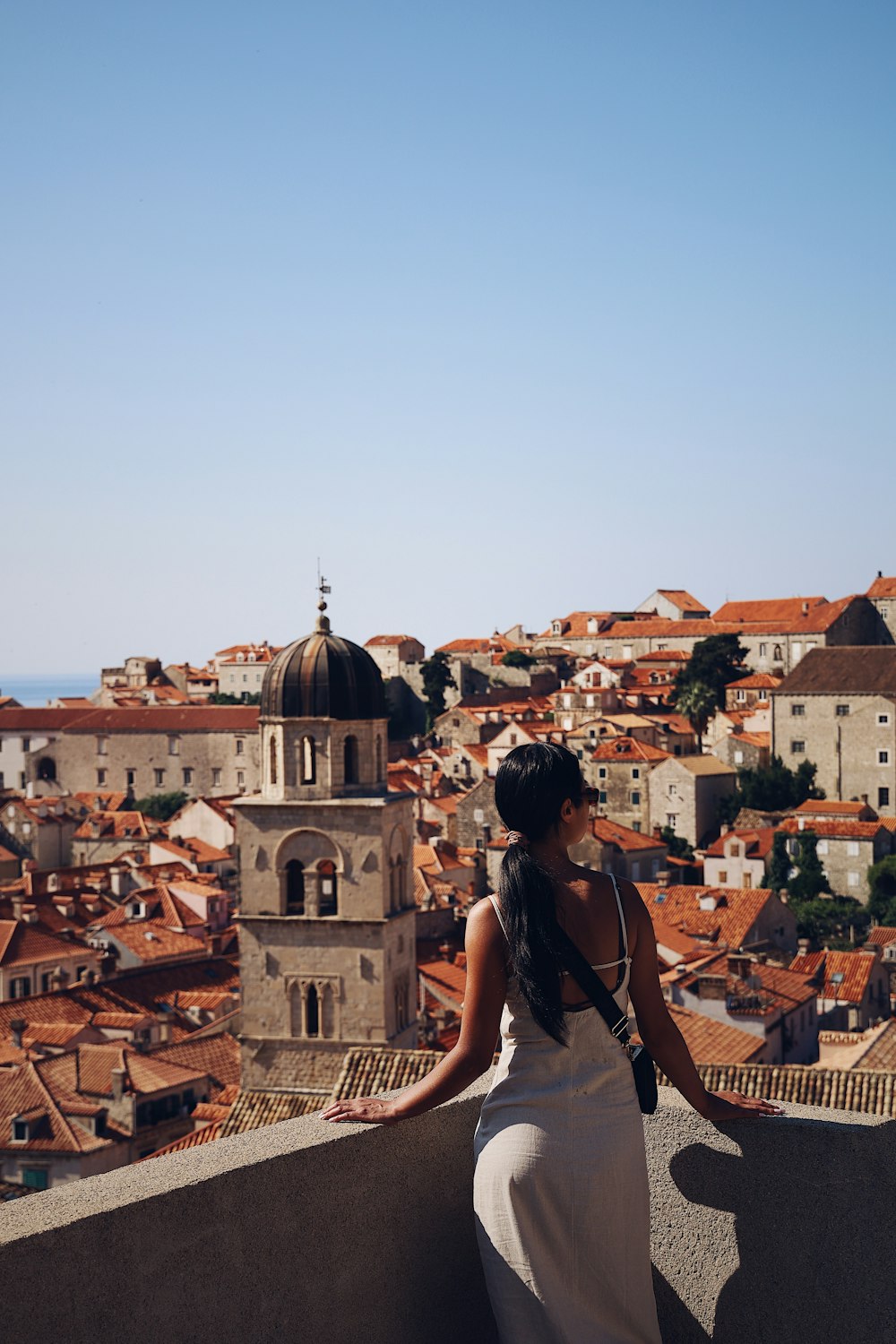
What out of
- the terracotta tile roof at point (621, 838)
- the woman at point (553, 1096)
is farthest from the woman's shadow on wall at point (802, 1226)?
the terracotta tile roof at point (621, 838)

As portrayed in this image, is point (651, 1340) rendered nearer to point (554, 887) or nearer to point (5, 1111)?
point (554, 887)

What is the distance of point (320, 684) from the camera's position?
19.0 metres

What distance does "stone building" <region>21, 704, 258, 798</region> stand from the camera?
7162cm

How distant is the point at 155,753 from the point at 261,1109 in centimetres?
5920

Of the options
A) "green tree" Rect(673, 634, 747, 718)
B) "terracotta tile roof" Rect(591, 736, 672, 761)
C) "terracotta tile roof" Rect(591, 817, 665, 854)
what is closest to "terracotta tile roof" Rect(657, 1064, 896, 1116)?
"terracotta tile roof" Rect(591, 817, 665, 854)

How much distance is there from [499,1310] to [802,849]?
149 feet

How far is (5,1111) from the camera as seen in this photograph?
71.7 ft

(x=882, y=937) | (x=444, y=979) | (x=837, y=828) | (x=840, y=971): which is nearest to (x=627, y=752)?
(x=837, y=828)

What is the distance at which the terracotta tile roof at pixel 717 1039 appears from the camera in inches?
795

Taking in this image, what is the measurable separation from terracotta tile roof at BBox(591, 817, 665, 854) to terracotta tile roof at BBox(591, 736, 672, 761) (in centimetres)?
A: 525

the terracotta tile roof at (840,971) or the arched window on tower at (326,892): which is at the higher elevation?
the arched window on tower at (326,892)

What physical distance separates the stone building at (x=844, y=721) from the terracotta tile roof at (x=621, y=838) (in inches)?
304

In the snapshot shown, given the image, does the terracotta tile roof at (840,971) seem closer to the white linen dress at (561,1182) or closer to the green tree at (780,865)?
the green tree at (780,865)

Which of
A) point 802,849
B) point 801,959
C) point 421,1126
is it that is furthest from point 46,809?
point 421,1126
